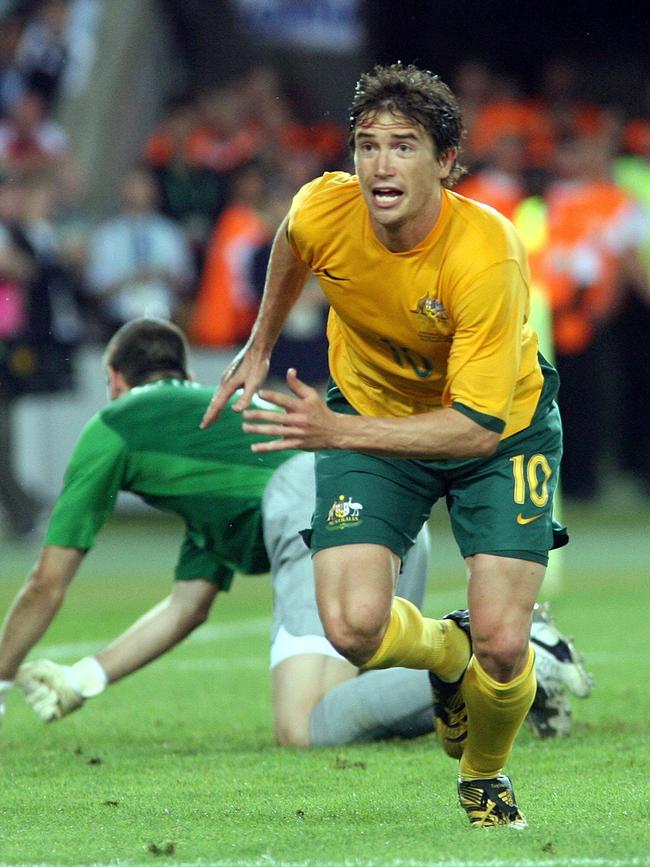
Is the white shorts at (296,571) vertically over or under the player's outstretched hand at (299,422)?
under

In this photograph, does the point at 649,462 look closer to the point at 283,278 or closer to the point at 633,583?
the point at 633,583

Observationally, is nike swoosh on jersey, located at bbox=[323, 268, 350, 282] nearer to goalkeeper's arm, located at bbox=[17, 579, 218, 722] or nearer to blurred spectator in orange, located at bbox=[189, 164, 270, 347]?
goalkeeper's arm, located at bbox=[17, 579, 218, 722]

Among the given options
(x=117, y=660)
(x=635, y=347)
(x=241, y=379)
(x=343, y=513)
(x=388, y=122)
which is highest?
(x=388, y=122)

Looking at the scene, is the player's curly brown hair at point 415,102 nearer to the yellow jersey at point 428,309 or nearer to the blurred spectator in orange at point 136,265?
the yellow jersey at point 428,309

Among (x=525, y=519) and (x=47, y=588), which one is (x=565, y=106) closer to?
(x=47, y=588)

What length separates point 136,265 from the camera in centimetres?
1458

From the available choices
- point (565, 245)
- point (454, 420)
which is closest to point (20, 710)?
point (454, 420)

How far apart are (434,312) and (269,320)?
0.82 metres

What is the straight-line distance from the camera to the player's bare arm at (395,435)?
458 cm

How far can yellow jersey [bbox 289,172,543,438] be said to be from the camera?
473 centimetres

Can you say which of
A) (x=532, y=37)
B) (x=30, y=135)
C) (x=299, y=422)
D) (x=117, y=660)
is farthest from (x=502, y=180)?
(x=299, y=422)

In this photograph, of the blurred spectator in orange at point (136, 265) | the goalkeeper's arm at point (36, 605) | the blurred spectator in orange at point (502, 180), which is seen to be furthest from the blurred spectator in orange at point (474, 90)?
the goalkeeper's arm at point (36, 605)

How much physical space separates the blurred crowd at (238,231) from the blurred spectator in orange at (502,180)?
2cm

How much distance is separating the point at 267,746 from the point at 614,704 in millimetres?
1541
